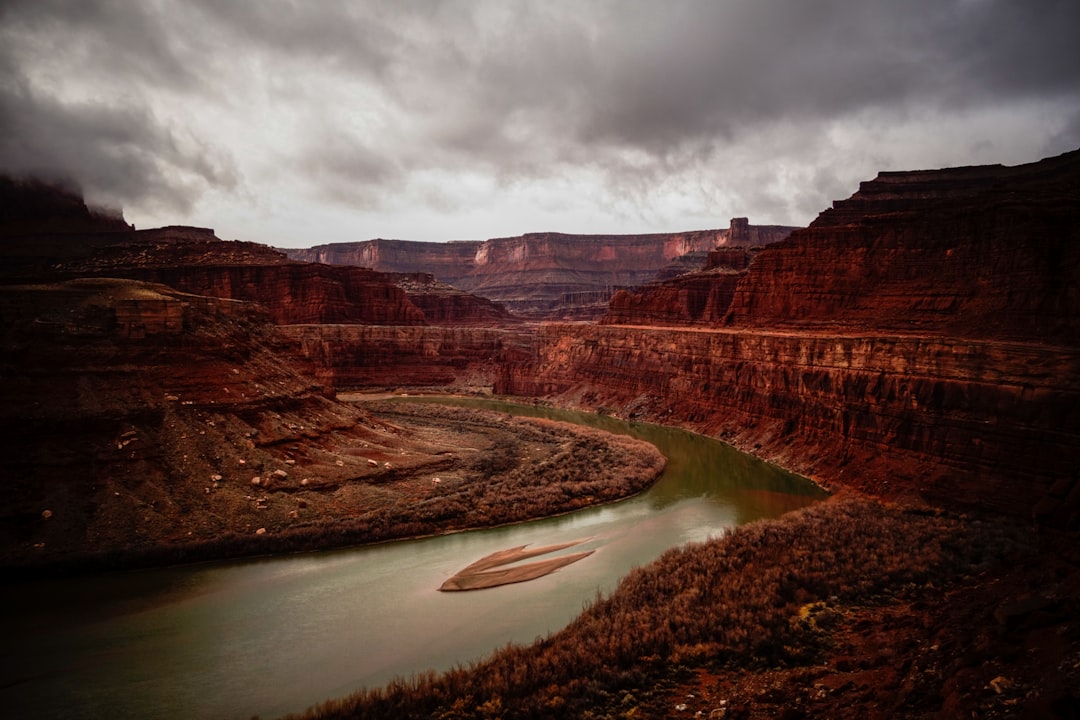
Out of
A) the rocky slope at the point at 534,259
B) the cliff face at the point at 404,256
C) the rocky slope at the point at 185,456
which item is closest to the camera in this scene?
the rocky slope at the point at 185,456

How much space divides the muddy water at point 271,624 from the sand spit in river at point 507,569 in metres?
0.36

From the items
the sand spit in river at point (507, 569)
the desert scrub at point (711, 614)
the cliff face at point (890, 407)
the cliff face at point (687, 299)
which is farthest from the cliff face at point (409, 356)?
the desert scrub at point (711, 614)

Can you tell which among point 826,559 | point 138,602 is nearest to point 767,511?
point 826,559

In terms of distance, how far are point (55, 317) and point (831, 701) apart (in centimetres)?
2598

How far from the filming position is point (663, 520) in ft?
80.3

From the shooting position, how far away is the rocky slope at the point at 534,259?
15625 cm

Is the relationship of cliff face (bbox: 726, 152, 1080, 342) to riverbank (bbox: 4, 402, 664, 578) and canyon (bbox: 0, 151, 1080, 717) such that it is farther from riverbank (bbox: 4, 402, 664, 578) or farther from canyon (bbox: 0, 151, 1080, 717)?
riverbank (bbox: 4, 402, 664, 578)

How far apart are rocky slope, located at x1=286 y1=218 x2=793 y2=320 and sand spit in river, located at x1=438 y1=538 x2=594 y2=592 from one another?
4817 inches

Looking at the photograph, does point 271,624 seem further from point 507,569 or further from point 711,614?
point 711,614

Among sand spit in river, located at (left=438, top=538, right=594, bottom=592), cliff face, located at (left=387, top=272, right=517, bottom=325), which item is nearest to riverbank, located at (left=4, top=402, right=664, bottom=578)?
sand spit in river, located at (left=438, top=538, right=594, bottom=592)

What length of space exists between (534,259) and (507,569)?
154 m

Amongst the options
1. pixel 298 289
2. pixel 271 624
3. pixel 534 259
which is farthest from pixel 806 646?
pixel 534 259

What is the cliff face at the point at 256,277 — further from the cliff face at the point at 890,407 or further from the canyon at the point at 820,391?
the cliff face at the point at 890,407

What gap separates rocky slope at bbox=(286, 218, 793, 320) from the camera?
A: 513 feet
